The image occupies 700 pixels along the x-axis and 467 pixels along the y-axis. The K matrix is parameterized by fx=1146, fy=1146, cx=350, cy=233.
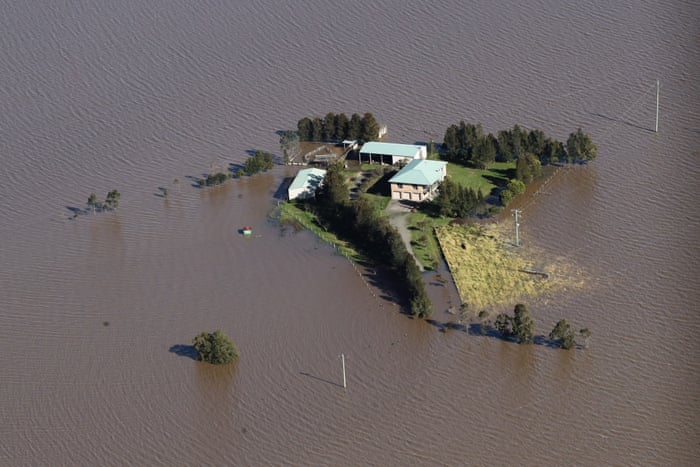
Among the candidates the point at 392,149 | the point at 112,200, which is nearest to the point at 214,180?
the point at 112,200

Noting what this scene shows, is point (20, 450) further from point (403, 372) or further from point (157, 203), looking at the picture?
point (157, 203)

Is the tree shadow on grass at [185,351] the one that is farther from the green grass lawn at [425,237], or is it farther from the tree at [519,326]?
the tree at [519,326]

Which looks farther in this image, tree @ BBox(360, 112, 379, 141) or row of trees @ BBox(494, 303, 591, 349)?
tree @ BBox(360, 112, 379, 141)

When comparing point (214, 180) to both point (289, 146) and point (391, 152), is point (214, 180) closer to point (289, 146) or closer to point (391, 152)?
point (289, 146)

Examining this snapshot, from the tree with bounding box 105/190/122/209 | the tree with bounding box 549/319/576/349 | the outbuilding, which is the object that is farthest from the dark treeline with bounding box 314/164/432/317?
the tree with bounding box 105/190/122/209

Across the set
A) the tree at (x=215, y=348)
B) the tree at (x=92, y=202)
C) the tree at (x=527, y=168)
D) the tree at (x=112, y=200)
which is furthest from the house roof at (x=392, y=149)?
the tree at (x=215, y=348)

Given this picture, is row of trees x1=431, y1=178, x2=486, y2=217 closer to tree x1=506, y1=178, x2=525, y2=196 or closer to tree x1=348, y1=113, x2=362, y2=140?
tree x1=506, y1=178, x2=525, y2=196

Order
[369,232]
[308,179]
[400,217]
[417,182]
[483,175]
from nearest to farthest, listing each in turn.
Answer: [369,232]
[400,217]
[417,182]
[308,179]
[483,175]

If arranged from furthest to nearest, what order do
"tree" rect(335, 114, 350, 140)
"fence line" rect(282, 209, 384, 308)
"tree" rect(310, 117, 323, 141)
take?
"tree" rect(310, 117, 323, 141), "tree" rect(335, 114, 350, 140), "fence line" rect(282, 209, 384, 308)
